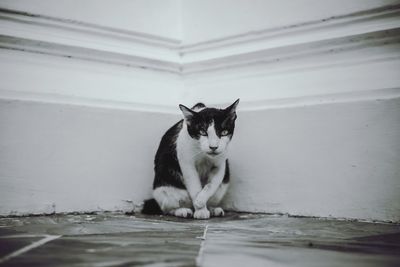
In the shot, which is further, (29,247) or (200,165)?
(200,165)

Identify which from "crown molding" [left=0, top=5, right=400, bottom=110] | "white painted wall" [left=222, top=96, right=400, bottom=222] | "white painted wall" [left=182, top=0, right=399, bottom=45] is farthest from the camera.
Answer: "white painted wall" [left=182, top=0, right=399, bottom=45]

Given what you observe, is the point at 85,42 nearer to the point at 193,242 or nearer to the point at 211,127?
the point at 211,127

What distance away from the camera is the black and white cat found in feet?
6.07

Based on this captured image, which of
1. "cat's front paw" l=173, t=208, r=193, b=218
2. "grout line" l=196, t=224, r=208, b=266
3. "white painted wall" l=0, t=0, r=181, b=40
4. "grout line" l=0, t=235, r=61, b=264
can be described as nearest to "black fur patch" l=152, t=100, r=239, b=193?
"cat's front paw" l=173, t=208, r=193, b=218

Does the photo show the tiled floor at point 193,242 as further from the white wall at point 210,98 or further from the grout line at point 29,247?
the white wall at point 210,98

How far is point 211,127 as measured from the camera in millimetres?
1844

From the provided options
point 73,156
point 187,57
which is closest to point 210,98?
point 187,57

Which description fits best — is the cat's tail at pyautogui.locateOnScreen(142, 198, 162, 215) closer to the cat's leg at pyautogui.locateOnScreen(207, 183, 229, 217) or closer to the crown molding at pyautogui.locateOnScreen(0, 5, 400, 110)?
the cat's leg at pyautogui.locateOnScreen(207, 183, 229, 217)

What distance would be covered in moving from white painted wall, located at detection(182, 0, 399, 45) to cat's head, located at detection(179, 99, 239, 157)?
1.54 ft

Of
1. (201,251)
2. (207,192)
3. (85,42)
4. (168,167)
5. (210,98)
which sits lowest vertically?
(201,251)

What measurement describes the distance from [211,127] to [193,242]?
77 cm

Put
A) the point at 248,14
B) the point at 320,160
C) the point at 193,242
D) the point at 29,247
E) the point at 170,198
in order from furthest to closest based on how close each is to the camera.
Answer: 1. the point at 248,14
2. the point at 170,198
3. the point at 320,160
4. the point at 193,242
5. the point at 29,247

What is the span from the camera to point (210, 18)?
2232 mm

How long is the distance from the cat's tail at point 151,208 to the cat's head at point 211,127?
1.15ft
